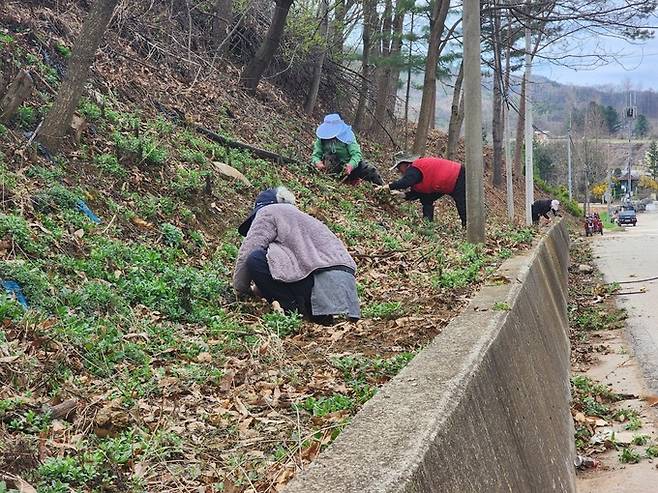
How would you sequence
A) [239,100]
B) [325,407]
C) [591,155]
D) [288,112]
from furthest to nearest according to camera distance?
[591,155] → [288,112] → [239,100] → [325,407]

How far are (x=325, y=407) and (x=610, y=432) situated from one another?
297cm

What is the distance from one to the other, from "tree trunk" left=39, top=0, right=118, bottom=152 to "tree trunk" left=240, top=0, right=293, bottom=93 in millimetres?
6648

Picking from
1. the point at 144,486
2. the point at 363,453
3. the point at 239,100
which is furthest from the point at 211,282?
the point at 239,100

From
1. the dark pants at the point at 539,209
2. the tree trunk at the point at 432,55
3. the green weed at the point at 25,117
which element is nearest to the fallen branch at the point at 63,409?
the green weed at the point at 25,117

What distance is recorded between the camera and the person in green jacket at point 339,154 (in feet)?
44.4

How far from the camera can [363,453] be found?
8.93ft

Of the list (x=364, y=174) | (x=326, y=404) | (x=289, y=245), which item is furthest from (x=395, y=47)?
(x=326, y=404)

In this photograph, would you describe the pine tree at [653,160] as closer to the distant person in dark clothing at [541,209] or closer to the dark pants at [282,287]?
the distant person in dark clothing at [541,209]

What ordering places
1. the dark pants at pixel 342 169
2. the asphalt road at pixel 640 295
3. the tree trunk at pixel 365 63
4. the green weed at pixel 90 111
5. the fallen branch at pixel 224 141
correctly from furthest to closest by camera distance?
the tree trunk at pixel 365 63
the dark pants at pixel 342 169
the fallen branch at pixel 224 141
the green weed at pixel 90 111
the asphalt road at pixel 640 295

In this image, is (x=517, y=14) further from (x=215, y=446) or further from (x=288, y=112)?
(x=215, y=446)

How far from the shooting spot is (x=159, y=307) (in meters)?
6.07

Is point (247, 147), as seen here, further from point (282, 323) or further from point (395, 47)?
point (395, 47)

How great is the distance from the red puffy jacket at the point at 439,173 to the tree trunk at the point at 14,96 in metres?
6.61

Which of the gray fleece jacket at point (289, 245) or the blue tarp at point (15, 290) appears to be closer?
the blue tarp at point (15, 290)
